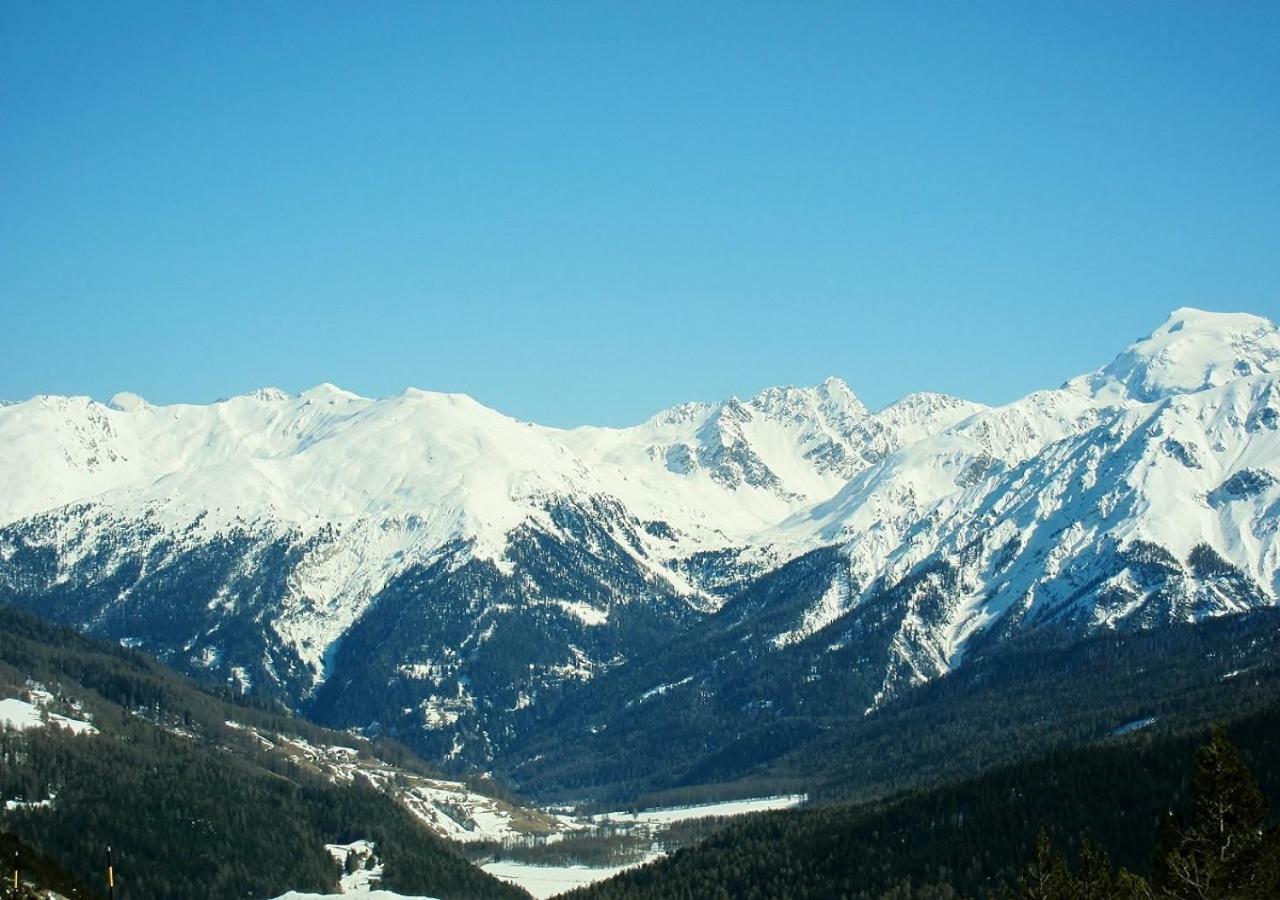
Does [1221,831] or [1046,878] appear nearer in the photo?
[1221,831]

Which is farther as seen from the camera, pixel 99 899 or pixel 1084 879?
pixel 99 899

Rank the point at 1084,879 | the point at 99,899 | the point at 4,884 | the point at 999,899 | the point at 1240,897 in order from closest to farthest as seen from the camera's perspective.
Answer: the point at 1240,897 → the point at 1084,879 → the point at 4,884 → the point at 99,899 → the point at 999,899

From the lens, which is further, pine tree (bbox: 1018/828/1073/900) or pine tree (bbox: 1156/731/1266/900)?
pine tree (bbox: 1018/828/1073/900)

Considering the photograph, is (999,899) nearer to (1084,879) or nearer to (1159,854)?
(1084,879)

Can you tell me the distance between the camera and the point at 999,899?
17775 cm

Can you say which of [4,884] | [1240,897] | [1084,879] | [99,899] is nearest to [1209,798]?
[1240,897]

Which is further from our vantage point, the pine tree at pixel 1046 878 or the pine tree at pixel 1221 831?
the pine tree at pixel 1046 878

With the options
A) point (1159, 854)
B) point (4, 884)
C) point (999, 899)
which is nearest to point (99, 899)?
point (4, 884)

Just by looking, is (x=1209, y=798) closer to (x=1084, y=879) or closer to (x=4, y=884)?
(x=1084, y=879)

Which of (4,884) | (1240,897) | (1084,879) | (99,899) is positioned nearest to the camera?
(1240,897)

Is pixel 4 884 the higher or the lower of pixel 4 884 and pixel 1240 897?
the higher

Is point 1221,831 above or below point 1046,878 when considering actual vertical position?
above

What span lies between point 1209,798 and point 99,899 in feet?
383

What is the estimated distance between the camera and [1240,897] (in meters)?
85.4
